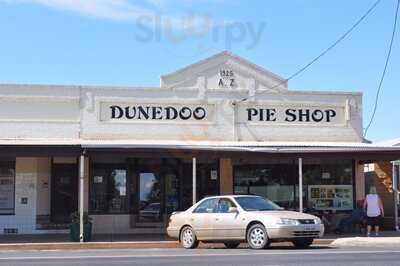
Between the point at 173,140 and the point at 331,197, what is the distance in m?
6.13

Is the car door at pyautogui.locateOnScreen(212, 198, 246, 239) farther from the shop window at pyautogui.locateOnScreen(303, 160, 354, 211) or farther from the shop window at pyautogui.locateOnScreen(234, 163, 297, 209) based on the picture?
the shop window at pyautogui.locateOnScreen(303, 160, 354, 211)

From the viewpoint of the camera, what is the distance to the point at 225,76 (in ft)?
82.5

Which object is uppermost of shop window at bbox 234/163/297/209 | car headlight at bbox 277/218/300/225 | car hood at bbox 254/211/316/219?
shop window at bbox 234/163/297/209

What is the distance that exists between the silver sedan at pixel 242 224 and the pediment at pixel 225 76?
23.2 ft

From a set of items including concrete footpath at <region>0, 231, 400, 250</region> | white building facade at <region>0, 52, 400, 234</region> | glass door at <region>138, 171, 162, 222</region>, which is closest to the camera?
concrete footpath at <region>0, 231, 400, 250</region>

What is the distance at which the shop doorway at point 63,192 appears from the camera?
23984mm

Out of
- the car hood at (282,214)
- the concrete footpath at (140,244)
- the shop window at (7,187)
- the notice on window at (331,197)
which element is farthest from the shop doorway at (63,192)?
the car hood at (282,214)

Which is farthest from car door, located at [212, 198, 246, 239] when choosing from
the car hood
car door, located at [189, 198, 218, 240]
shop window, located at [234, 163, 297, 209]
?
shop window, located at [234, 163, 297, 209]

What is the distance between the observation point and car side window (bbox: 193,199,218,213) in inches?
717

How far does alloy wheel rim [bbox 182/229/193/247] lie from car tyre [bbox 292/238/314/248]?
8.89 ft

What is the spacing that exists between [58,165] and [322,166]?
937cm

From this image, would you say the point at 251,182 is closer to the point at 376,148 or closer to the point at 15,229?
the point at 376,148

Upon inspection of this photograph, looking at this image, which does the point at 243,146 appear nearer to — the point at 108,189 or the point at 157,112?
the point at 157,112

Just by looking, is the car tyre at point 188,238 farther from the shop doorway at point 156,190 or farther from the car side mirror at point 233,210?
the shop doorway at point 156,190
